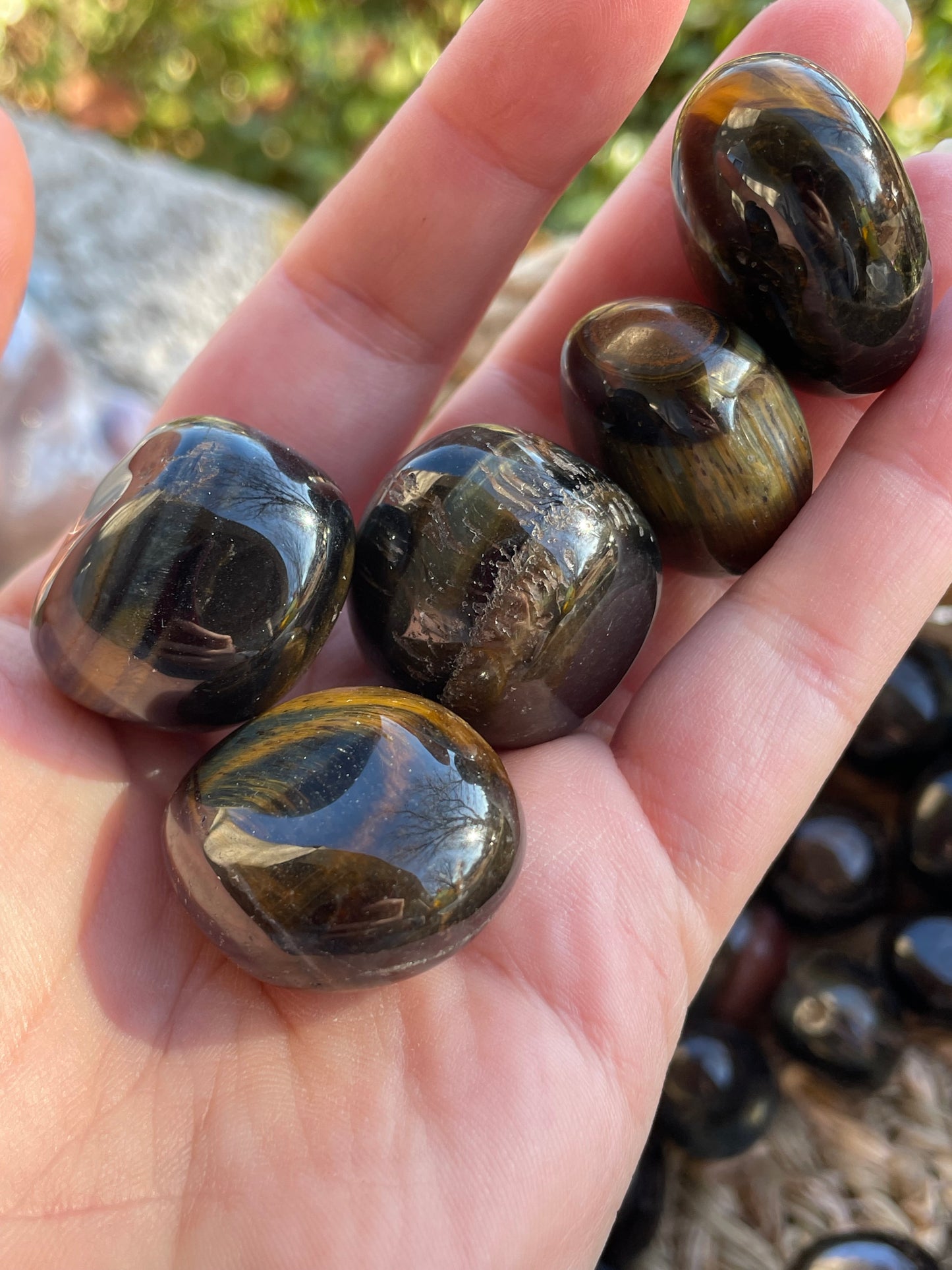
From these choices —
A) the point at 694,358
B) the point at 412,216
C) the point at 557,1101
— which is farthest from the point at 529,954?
the point at 412,216

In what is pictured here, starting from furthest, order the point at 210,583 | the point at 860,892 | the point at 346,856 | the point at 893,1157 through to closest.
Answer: the point at 860,892
the point at 893,1157
the point at 210,583
the point at 346,856

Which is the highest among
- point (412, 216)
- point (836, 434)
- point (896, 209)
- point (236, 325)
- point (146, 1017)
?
point (896, 209)

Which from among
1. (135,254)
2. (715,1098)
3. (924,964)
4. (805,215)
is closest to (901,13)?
(805,215)

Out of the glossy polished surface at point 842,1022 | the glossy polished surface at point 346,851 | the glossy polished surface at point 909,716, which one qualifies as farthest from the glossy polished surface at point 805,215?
the glossy polished surface at point 842,1022

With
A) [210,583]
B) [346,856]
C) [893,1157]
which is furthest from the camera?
[893,1157]

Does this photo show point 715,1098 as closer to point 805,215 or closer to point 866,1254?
point 866,1254

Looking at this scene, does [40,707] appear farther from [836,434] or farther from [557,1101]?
[836,434]
